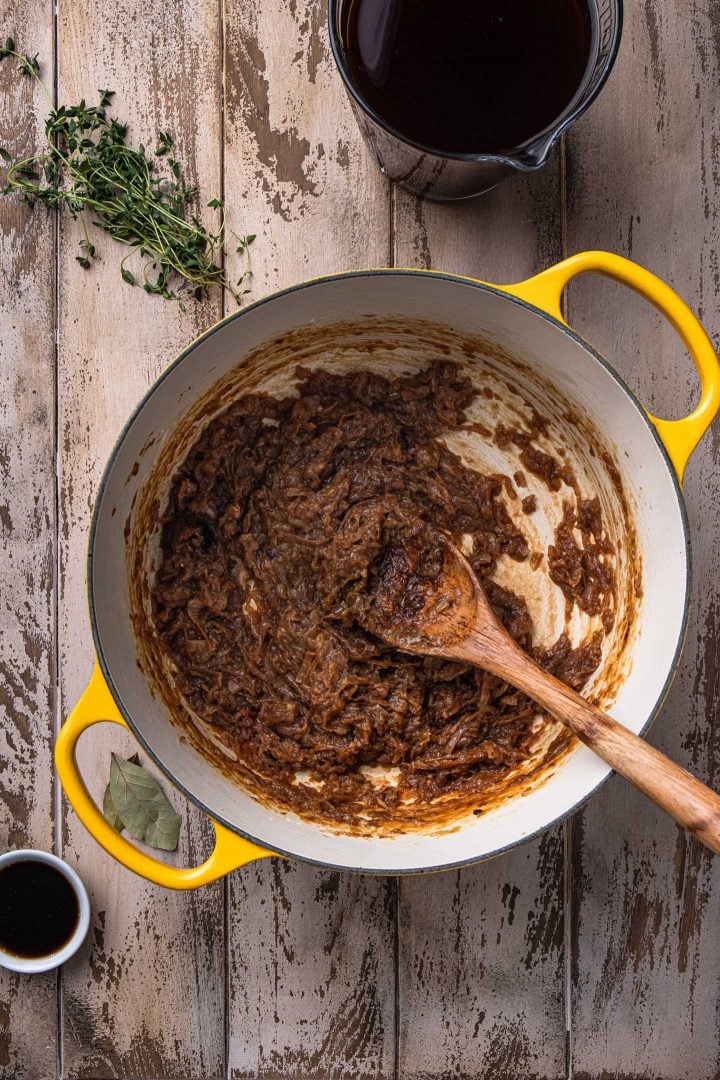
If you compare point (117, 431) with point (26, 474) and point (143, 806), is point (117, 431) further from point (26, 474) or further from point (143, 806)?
point (143, 806)

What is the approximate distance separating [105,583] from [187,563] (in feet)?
0.68

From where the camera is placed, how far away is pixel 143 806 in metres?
1.68

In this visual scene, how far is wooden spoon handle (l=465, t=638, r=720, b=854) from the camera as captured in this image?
127cm

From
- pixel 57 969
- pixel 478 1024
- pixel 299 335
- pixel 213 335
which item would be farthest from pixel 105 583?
pixel 478 1024

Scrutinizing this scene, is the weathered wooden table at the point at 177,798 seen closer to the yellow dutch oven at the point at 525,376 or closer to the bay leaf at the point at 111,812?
the bay leaf at the point at 111,812

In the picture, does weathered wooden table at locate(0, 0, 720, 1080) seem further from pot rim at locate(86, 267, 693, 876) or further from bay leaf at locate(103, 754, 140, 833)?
pot rim at locate(86, 267, 693, 876)

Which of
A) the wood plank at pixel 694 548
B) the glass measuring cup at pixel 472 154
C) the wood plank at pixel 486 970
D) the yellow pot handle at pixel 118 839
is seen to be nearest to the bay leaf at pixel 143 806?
the yellow pot handle at pixel 118 839

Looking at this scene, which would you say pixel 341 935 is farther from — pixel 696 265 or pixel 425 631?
pixel 696 265

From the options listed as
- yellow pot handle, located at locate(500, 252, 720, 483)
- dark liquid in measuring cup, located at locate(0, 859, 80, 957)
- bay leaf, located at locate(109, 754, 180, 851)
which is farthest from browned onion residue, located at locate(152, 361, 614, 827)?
dark liquid in measuring cup, located at locate(0, 859, 80, 957)

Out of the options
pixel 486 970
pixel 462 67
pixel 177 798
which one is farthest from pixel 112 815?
pixel 462 67

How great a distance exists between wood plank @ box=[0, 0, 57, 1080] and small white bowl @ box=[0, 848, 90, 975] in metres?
0.05

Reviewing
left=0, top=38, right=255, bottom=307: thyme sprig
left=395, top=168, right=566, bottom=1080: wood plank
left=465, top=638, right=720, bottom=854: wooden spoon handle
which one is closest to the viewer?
left=465, top=638, right=720, bottom=854: wooden spoon handle

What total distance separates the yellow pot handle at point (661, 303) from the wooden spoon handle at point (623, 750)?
1.29ft

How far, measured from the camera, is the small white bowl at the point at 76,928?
5.54 feet
